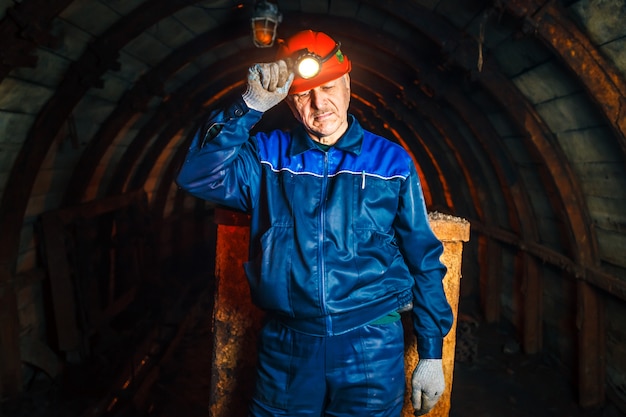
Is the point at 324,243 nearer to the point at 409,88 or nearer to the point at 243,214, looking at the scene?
the point at 243,214

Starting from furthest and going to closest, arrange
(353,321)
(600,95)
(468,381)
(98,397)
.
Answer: (468,381)
(98,397)
(600,95)
(353,321)

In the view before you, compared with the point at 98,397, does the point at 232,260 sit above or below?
above

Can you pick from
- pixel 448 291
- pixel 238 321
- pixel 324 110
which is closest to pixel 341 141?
pixel 324 110

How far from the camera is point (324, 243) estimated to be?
79.6 inches

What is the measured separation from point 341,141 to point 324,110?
0.60 ft

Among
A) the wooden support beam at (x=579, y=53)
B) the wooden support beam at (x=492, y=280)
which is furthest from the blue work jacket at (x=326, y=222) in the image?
the wooden support beam at (x=492, y=280)

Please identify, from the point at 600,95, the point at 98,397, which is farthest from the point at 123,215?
the point at 600,95

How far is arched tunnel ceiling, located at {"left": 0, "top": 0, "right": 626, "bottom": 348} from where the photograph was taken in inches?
143

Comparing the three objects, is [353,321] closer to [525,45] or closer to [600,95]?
[600,95]

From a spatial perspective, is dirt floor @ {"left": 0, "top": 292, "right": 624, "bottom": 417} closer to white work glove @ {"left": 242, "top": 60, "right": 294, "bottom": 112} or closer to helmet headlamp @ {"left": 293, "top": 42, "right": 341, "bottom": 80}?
white work glove @ {"left": 242, "top": 60, "right": 294, "bottom": 112}

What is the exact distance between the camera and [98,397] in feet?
18.3

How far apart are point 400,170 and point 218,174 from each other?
34.6 inches

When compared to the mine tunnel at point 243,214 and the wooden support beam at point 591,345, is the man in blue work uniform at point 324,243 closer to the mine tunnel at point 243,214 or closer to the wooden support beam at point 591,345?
the mine tunnel at point 243,214

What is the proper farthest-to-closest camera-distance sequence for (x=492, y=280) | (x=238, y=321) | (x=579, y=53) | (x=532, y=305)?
(x=492, y=280), (x=532, y=305), (x=579, y=53), (x=238, y=321)
